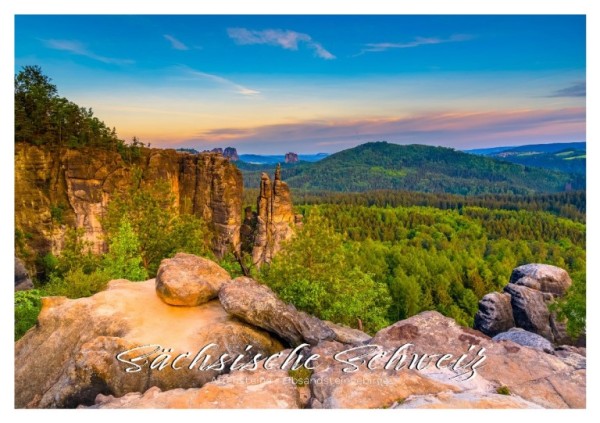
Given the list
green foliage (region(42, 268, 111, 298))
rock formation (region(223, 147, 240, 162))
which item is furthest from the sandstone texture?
rock formation (region(223, 147, 240, 162))

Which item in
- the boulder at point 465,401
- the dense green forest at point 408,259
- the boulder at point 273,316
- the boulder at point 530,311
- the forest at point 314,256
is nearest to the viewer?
the boulder at point 465,401

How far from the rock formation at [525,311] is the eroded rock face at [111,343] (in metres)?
17.9

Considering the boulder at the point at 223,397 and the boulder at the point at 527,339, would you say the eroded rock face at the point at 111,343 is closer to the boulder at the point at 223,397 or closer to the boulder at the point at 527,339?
the boulder at the point at 223,397

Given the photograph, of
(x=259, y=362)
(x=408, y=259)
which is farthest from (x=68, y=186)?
(x=408, y=259)

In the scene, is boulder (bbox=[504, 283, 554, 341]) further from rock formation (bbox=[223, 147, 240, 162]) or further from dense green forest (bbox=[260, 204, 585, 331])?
rock formation (bbox=[223, 147, 240, 162])

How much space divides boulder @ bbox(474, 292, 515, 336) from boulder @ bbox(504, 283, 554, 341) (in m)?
0.40

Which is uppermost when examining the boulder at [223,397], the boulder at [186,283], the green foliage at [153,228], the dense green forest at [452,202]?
the dense green forest at [452,202]

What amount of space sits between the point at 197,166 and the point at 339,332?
40790 mm

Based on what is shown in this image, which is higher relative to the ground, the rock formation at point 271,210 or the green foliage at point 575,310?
the rock formation at point 271,210

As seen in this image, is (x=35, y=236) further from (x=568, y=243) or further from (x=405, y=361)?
(x=568, y=243)

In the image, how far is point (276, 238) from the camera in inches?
1784

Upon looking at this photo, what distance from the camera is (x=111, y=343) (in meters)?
10.2

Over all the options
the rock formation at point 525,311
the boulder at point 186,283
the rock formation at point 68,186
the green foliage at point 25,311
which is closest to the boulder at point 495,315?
the rock formation at point 525,311

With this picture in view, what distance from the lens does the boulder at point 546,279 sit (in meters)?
26.3
